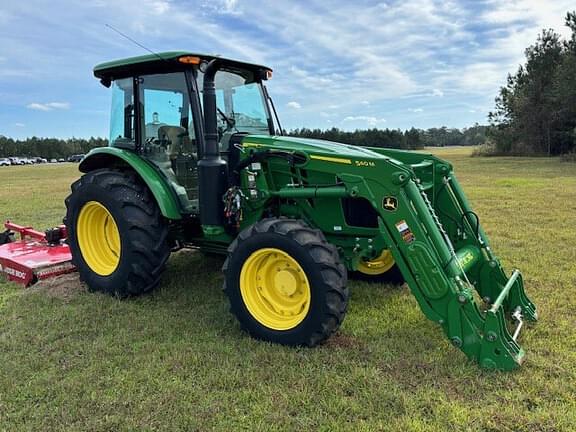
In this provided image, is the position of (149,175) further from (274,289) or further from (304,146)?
(274,289)

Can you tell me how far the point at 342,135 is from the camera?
2977 centimetres

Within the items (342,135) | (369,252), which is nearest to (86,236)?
(369,252)

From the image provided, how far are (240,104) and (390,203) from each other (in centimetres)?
242

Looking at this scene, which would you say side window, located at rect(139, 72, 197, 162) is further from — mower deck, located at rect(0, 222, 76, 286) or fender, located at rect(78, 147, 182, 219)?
mower deck, located at rect(0, 222, 76, 286)

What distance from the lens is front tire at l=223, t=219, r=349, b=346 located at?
3.64 meters

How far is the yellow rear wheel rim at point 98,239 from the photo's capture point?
5352mm

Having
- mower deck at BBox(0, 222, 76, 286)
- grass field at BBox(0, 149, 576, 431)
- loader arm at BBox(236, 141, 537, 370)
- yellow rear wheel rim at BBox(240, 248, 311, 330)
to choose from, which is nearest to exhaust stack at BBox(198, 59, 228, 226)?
loader arm at BBox(236, 141, 537, 370)

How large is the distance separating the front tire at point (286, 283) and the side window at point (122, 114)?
222 cm

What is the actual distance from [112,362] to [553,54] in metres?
42.4

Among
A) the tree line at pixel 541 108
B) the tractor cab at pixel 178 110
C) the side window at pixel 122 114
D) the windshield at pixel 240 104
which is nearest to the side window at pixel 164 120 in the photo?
the tractor cab at pixel 178 110

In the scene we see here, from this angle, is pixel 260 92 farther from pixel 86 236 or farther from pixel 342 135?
pixel 342 135

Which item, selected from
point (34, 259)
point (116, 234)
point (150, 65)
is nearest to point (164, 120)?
point (150, 65)

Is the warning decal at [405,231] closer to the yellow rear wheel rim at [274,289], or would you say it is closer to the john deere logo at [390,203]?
the john deere logo at [390,203]

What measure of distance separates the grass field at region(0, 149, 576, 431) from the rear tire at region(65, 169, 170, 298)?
253 millimetres
